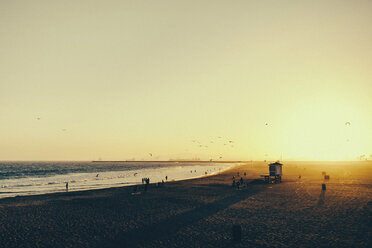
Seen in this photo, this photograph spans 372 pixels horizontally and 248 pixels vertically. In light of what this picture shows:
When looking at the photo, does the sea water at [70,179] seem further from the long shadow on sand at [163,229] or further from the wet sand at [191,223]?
the long shadow on sand at [163,229]

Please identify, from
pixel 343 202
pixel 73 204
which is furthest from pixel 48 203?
pixel 343 202

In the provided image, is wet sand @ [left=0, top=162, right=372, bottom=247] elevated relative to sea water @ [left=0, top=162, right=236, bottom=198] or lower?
elevated

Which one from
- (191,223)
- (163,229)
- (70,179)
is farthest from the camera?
(70,179)

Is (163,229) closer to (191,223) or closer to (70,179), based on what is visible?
(191,223)

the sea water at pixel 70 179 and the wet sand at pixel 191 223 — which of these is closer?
the wet sand at pixel 191 223

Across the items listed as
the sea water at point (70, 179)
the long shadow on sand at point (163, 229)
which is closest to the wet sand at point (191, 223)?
the long shadow on sand at point (163, 229)

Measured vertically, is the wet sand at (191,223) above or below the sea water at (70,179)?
above

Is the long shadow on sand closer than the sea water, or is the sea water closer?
the long shadow on sand

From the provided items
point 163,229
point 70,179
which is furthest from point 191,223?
point 70,179

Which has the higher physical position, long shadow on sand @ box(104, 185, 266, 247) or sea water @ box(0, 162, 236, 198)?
long shadow on sand @ box(104, 185, 266, 247)

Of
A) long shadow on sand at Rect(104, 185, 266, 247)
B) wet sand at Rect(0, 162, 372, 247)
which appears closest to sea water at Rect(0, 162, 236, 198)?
wet sand at Rect(0, 162, 372, 247)

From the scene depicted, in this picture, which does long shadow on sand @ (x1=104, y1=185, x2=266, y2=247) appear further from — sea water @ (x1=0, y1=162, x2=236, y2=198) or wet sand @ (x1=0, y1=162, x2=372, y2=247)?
sea water @ (x1=0, y1=162, x2=236, y2=198)

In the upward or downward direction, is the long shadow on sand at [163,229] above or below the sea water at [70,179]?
above

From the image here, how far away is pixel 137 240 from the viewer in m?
13.2
